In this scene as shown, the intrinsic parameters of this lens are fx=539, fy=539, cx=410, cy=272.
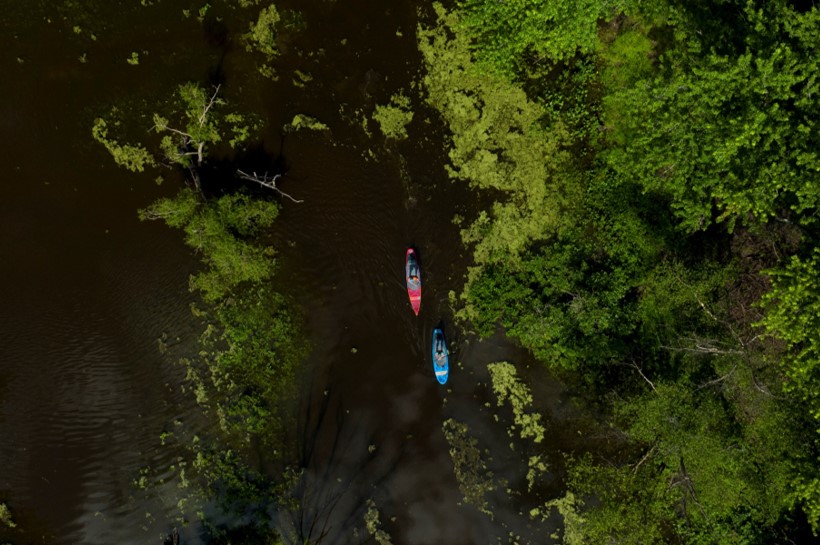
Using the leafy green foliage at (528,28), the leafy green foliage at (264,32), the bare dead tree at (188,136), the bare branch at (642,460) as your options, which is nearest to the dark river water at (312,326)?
the leafy green foliage at (264,32)

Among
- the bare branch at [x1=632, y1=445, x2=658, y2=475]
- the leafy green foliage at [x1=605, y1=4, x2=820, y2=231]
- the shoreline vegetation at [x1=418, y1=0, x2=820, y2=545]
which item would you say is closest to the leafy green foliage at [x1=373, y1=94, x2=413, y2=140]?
the shoreline vegetation at [x1=418, y1=0, x2=820, y2=545]

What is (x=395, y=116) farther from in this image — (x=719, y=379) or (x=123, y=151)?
(x=719, y=379)

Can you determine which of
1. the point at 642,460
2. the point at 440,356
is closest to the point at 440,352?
the point at 440,356

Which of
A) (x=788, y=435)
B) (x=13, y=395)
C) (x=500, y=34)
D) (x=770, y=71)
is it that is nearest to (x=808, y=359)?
(x=788, y=435)

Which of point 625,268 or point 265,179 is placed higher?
point 265,179

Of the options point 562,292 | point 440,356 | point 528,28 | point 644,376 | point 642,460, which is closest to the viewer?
point 528,28

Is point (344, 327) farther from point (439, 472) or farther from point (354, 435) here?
point (439, 472)

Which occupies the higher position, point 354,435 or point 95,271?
point 95,271

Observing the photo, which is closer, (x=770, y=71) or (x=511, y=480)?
(x=770, y=71)
